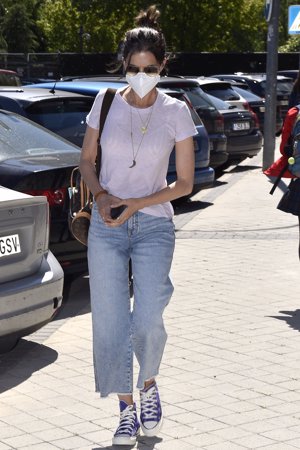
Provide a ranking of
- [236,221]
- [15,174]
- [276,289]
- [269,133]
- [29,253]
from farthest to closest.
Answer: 1. [269,133]
2. [236,221]
3. [276,289]
4. [15,174]
5. [29,253]

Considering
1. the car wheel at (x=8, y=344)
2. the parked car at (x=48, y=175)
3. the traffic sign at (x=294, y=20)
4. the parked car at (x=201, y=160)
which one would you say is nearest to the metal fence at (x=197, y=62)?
the traffic sign at (x=294, y=20)

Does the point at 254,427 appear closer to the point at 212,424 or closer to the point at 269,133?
the point at 212,424

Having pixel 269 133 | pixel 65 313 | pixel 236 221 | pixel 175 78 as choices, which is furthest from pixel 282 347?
pixel 269 133

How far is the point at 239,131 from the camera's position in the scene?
18078 millimetres

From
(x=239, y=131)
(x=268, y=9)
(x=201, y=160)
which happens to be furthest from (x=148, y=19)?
(x=268, y=9)

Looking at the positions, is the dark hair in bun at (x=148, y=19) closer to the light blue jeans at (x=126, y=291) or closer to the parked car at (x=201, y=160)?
the light blue jeans at (x=126, y=291)

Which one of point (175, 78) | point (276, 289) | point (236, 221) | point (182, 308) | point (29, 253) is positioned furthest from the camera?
point (175, 78)

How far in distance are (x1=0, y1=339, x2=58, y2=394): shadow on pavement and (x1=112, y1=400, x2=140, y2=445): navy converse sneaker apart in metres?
1.14

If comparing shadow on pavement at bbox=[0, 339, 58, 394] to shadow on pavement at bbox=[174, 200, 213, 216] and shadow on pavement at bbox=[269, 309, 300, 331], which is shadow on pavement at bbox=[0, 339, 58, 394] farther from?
shadow on pavement at bbox=[174, 200, 213, 216]

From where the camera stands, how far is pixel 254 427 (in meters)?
5.32

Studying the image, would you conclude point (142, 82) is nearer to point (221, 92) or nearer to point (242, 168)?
point (221, 92)

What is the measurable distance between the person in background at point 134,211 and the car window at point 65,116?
17.0 feet

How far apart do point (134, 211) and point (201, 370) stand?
72.3 inches

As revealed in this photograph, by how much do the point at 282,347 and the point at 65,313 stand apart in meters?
1.80
